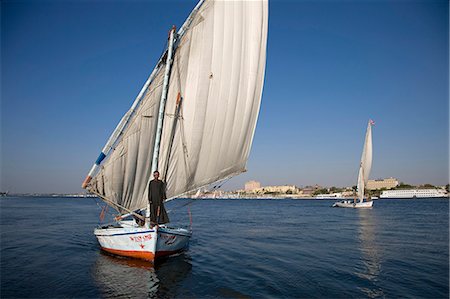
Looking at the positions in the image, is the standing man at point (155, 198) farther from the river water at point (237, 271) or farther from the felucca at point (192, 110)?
the river water at point (237, 271)

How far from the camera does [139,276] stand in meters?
11.0

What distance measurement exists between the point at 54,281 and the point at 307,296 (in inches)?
352

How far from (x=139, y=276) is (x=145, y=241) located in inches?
56.3

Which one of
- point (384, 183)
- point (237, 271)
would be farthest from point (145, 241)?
point (384, 183)

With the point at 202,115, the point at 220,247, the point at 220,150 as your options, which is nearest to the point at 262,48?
the point at 202,115

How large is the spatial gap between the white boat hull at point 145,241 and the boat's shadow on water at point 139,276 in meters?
0.40

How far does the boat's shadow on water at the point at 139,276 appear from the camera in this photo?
376 inches

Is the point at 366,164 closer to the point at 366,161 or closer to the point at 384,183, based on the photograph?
the point at 366,161

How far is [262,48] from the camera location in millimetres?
13703

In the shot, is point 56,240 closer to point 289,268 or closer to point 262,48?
point 289,268

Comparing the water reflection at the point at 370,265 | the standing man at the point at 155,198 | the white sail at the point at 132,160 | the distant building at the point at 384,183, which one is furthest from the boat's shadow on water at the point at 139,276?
the distant building at the point at 384,183

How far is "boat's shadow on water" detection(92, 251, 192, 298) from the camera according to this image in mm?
9539

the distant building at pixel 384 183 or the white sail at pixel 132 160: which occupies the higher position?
the distant building at pixel 384 183

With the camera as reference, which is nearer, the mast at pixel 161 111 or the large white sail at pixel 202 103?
the mast at pixel 161 111
